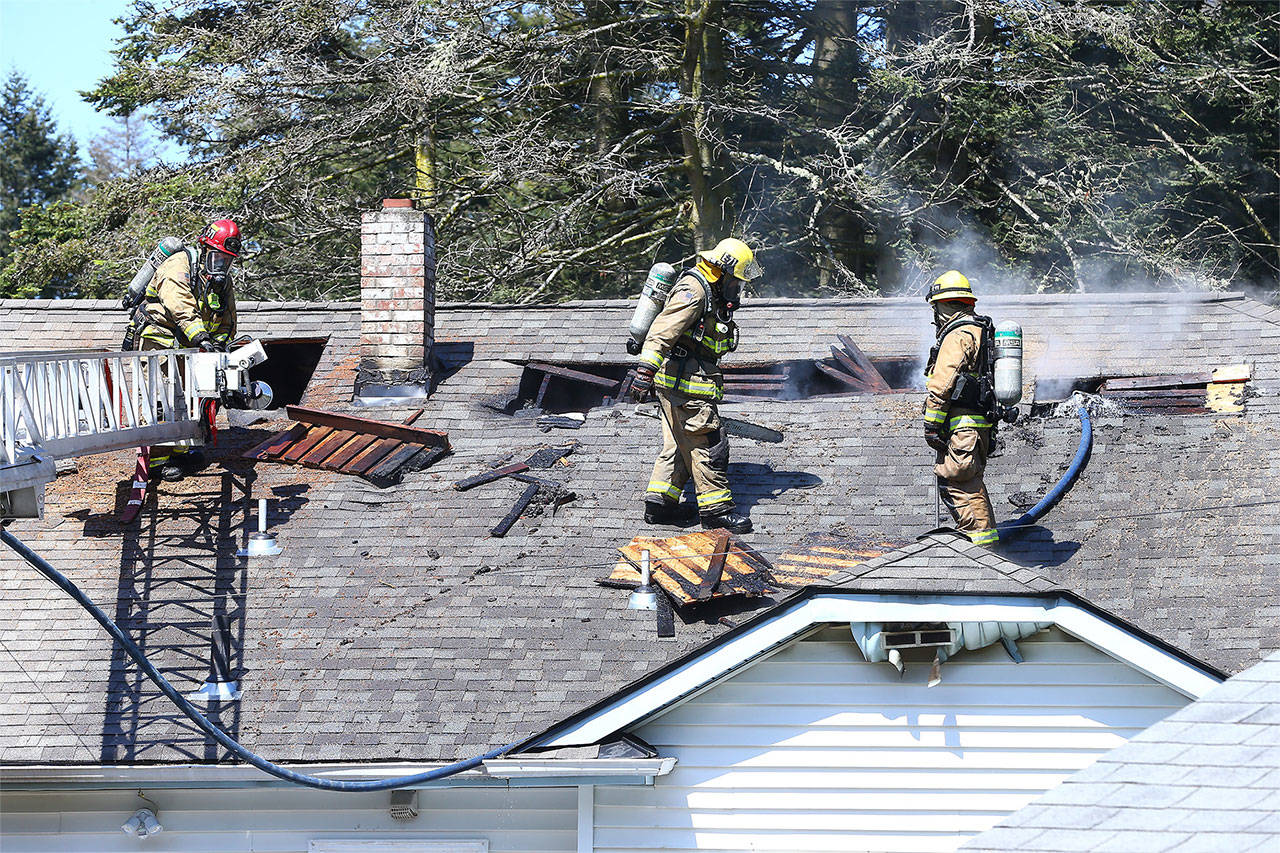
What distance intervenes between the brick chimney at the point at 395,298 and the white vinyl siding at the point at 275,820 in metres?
4.01

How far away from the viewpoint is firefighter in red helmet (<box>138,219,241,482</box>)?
10.7 meters

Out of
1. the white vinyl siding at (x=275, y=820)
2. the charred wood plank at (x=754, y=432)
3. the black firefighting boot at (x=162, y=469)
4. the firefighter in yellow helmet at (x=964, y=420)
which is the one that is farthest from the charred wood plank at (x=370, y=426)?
the firefighter in yellow helmet at (x=964, y=420)

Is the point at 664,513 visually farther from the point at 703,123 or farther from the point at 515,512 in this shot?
the point at 703,123

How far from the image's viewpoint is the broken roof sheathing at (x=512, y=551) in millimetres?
8008

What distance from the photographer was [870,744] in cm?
781

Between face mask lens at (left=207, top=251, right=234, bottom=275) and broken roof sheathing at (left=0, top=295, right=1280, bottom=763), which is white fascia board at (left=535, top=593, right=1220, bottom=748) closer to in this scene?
broken roof sheathing at (left=0, top=295, right=1280, bottom=763)

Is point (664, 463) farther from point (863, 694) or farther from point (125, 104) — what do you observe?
point (125, 104)

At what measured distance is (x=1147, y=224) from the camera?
64.9 ft

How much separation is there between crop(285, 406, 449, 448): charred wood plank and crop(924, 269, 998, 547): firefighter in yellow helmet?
3.62 metres

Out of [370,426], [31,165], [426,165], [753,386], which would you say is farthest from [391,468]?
[31,165]

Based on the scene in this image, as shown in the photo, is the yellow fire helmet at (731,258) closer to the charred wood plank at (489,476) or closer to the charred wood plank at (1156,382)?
the charred wood plank at (489,476)

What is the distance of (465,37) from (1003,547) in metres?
13.8

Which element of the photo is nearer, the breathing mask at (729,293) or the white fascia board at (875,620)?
the white fascia board at (875,620)

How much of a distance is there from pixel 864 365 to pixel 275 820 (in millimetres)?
A: 5678
